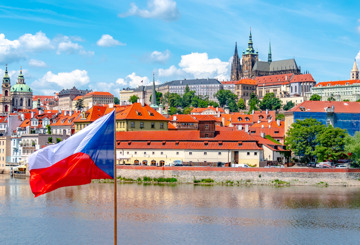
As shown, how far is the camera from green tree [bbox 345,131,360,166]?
71125 millimetres

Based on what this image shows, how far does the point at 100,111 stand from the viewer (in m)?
99.7

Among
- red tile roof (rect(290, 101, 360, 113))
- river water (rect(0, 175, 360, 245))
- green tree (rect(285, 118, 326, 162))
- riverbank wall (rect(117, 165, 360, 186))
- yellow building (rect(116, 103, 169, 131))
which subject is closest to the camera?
river water (rect(0, 175, 360, 245))

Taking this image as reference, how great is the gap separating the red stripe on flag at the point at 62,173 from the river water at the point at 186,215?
1756cm

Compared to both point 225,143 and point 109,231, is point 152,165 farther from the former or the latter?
point 109,231

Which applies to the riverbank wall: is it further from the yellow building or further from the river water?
the yellow building

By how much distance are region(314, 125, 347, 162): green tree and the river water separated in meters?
9.60

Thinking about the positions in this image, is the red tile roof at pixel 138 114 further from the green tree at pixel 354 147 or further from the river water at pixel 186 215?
the green tree at pixel 354 147

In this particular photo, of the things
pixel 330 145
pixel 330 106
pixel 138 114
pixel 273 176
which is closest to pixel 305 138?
pixel 330 145

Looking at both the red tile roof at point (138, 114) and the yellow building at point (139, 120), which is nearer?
the yellow building at point (139, 120)

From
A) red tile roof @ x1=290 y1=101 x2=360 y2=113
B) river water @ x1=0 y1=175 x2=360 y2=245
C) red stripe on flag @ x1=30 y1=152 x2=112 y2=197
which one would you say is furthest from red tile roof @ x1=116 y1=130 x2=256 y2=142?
red stripe on flag @ x1=30 y1=152 x2=112 y2=197

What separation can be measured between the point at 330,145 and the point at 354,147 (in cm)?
434

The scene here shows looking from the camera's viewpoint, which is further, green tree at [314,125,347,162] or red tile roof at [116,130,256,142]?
red tile roof at [116,130,256,142]

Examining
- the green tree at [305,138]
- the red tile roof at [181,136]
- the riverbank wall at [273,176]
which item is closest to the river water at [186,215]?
the riverbank wall at [273,176]

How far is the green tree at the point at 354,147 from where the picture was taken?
71125 millimetres
